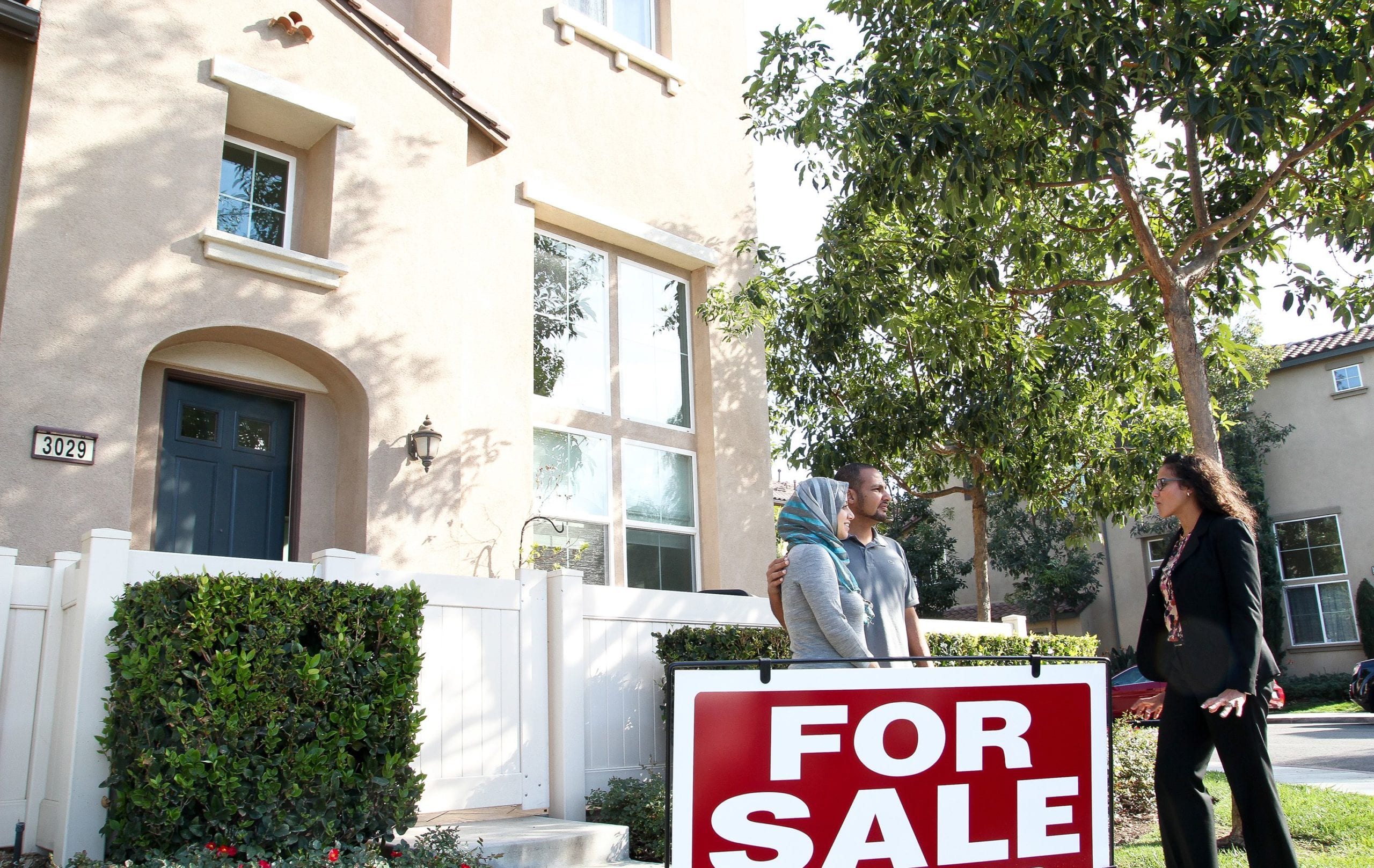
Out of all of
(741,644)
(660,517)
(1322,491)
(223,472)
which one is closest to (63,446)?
(223,472)

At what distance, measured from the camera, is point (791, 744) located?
2.53 meters

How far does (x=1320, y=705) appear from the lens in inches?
930

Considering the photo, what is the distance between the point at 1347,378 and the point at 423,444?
83.4 feet

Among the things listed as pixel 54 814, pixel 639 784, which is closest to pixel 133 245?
pixel 54 814

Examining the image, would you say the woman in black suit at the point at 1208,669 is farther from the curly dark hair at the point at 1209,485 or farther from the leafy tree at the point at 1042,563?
the leafy tree at the point at 1042,563

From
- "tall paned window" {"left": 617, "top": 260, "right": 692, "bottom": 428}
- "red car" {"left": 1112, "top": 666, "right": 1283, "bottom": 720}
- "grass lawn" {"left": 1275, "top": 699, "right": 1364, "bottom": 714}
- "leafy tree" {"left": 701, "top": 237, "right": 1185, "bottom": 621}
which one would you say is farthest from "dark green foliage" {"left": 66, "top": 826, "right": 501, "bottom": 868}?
"grass lawn" {"left": 1275, "top": 699, "right": 1364, "bottom": 714}

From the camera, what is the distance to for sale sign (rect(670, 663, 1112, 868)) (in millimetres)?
2453

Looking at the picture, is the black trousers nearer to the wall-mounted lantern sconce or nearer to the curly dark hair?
the curly dark hair

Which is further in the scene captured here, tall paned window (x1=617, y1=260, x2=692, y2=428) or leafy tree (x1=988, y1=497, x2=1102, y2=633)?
leafy tree (x1=988, y1=497, x2=1102, y2=633)

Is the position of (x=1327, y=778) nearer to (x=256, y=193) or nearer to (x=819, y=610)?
(x=819, y=610)

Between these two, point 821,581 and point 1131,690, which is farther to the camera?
point 1131,690

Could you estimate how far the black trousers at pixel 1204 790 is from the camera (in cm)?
409

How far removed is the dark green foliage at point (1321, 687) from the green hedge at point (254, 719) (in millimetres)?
24796

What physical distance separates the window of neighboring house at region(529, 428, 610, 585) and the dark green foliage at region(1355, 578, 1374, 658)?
21.4 metres
